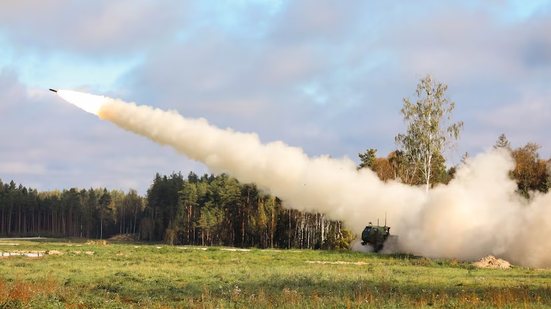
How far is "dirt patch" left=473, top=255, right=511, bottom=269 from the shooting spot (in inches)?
1754

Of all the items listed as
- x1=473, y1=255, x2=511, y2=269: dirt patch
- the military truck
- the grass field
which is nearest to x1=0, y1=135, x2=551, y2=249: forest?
the military truck

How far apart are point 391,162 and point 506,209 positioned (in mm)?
34853

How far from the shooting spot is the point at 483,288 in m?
26.7

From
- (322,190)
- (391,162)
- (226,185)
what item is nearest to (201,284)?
(322,190)

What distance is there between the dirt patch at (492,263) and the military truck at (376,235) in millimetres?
12066

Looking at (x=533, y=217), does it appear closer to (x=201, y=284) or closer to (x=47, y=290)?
(x=201, y=284)

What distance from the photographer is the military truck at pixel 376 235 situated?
5734cm

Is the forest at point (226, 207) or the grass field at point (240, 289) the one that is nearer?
the grass field at point (240, 289)

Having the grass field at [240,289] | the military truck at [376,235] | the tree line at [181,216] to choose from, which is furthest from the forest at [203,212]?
the grass field at [240,289]

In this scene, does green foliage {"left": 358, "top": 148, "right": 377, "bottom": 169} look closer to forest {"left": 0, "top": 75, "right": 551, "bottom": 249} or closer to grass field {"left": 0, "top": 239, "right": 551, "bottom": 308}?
forest {"left": 0, "top": 75, "right": 551, "bottom": 249}

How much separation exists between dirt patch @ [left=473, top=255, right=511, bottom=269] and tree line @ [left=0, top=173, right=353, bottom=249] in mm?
22224

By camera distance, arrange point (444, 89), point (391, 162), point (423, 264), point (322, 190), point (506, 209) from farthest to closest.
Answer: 1. point (391, 162)
2. point (444, 89)
3. point (322, 190)
4. point (506, 209)
5. point (423, 264)

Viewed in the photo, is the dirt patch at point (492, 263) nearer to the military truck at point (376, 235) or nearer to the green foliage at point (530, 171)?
the military truck at point (376, 235)

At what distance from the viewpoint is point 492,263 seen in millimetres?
45312
